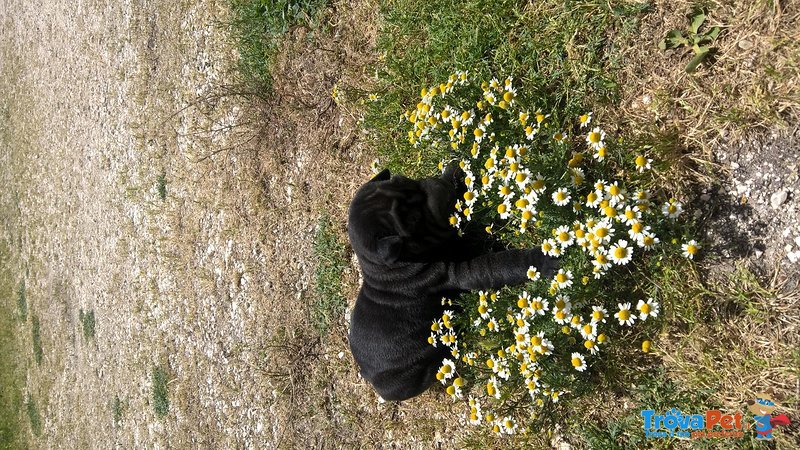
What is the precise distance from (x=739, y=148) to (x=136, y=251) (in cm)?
775

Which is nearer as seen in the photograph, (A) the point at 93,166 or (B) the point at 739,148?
(B) the point at 739,148

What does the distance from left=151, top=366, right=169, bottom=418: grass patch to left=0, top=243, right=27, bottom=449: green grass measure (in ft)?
20.1

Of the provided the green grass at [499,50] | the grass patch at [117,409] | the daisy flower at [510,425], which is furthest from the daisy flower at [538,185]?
the grass patch at [117,409]

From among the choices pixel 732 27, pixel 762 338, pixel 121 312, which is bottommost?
pixel 121 312

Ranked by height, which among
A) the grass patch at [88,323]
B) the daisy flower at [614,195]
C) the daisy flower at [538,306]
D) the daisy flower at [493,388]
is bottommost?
the grass patch at [88,323]

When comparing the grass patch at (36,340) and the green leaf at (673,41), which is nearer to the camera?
the green leaf at (673,41)

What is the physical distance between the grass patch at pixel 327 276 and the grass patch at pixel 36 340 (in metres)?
8.08

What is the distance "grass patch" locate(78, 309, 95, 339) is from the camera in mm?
9555

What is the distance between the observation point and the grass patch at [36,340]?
1128cm

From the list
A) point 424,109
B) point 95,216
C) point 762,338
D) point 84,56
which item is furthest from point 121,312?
point 762,338

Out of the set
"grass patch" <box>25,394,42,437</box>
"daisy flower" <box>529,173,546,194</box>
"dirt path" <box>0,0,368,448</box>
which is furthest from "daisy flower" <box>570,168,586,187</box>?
"grass patch" <box>25,394,42,437</box>

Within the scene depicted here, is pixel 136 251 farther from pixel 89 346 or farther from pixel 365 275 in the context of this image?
pixel 365 275

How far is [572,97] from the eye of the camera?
13.2 feet

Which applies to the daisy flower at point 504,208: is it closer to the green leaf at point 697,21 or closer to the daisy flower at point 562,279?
the daisy flower at point 562,279
